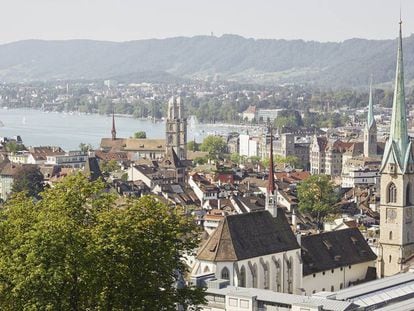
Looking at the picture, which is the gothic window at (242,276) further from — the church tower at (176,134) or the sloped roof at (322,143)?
the sloped roof at (322,143)

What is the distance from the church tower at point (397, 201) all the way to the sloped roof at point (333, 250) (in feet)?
2.55

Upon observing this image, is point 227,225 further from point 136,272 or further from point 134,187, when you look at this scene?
point 134,187

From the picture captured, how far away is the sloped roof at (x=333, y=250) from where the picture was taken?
32469 mm

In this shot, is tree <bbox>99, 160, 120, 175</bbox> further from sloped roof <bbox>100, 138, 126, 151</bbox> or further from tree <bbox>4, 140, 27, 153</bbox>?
sloped roof <bbox>100, 138, 126, 151</bbox>

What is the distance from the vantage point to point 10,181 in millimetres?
64812

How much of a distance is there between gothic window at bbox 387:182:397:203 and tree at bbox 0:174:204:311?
1679cm

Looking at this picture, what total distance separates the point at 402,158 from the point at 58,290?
1938 cm

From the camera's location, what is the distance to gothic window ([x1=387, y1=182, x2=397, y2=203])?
1398 inches

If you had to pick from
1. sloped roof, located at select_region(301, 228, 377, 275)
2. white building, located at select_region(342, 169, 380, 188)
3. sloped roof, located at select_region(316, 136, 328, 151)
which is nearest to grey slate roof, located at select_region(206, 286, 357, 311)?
sloped roof, located at select_region(301, 228, 377, 275)

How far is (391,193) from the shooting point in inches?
1401

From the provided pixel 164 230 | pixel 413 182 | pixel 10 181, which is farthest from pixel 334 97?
pixel 164 230

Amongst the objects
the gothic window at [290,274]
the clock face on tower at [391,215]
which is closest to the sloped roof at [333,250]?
the gothic window at [290,274]

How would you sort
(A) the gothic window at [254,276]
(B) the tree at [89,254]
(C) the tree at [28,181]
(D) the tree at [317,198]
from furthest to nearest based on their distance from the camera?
(C) the tree at [28,181], (D) the tree at [317,198], (A) the gothic window at [254,276], (B) the tree at [89,254]

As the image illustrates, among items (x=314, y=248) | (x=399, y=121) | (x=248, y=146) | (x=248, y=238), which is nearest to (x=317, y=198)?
(x=399, y=121)
